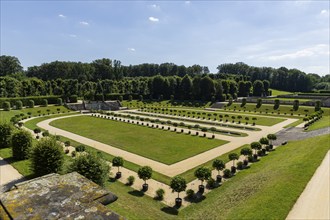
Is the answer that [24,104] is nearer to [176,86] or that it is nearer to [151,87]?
[151,87]

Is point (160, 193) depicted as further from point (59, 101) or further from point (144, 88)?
point (144, 88)

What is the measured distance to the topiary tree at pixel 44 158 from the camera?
55.9ft

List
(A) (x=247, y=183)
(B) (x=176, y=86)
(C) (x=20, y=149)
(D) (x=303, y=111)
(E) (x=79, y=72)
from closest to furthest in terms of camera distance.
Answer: (A) (x=247, y=183) → (C) (x=20, y=149) → (D) (x=303, y=111) → (B) (x=176, y=86) → (E) (x=79, y=72)

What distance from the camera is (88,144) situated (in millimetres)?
31328

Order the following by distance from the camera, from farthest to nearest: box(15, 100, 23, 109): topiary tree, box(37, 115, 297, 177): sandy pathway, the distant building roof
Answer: box(15, 100, 23, 109): topiary tree
box(37, 115, 297, 177): sandy pathway
the distant building roof

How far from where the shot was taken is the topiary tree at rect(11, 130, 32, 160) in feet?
71.8

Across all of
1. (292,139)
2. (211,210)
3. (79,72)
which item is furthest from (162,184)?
(79,72)

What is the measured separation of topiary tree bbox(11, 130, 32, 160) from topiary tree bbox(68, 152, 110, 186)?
10106 mm

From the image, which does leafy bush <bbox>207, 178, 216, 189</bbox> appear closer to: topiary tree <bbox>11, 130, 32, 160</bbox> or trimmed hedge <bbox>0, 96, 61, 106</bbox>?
topiary tree <bbox>11, 130, 32, 160</bbox>

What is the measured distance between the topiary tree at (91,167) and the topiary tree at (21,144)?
10106 millimetres

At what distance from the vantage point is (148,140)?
33594 millimetres

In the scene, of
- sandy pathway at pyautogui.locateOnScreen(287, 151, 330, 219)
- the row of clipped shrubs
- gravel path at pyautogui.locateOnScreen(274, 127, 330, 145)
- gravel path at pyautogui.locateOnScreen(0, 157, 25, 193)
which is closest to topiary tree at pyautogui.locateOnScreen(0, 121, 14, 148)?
gravel path at pyautogui.locateOnScreen(0, 157, 25, 193)

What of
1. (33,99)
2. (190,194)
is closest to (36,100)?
(33,99)

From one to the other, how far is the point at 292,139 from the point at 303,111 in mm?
31031
